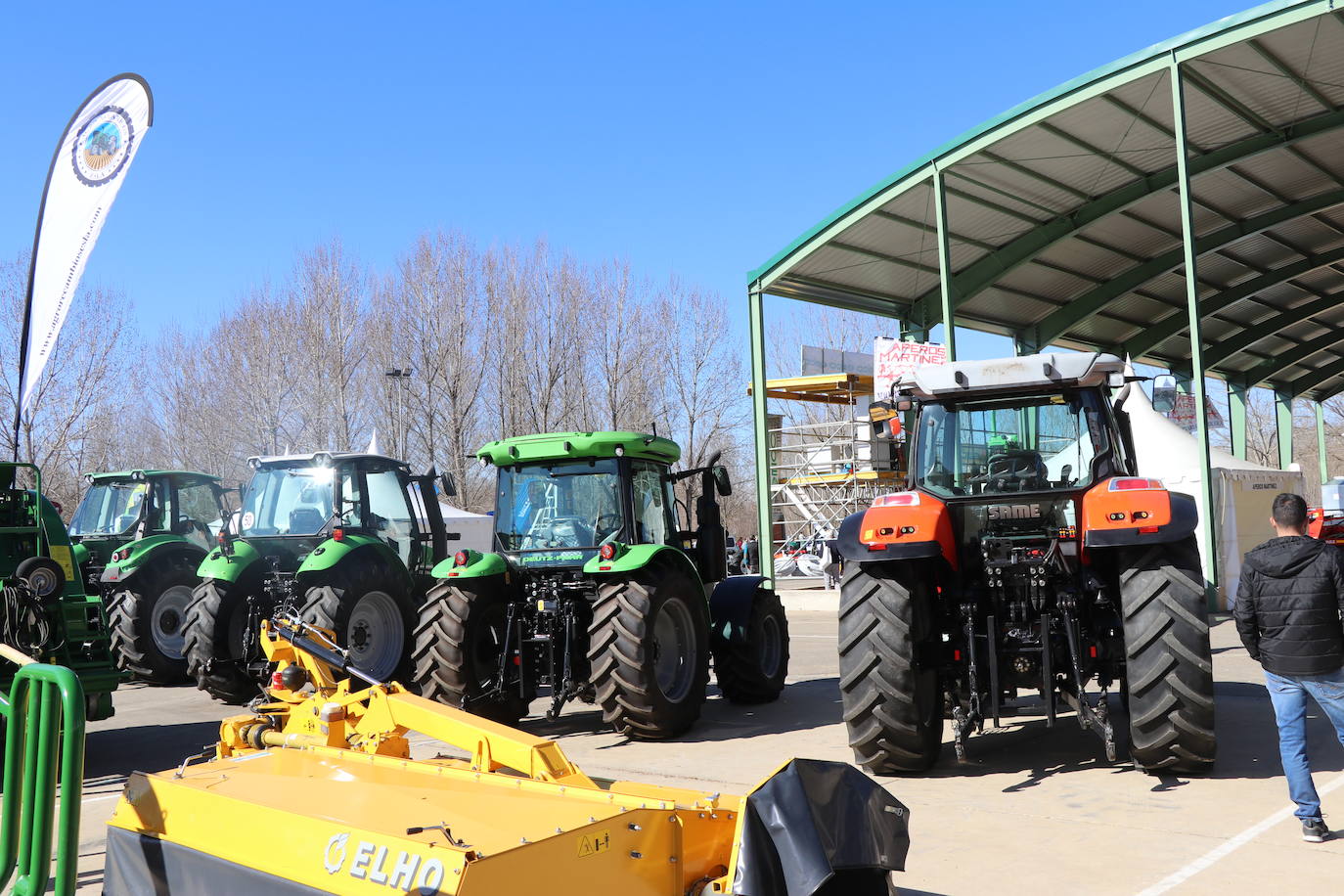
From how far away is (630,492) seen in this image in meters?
8.88

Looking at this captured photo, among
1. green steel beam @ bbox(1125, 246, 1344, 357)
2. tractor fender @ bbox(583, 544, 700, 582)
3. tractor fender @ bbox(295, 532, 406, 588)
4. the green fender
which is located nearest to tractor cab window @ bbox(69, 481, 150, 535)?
tractor fender @ bbox(295, 532, 406, 588)

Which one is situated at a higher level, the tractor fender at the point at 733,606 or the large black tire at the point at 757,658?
the tractor fender at the point at 733,606

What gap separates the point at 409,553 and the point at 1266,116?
12389 millimetres

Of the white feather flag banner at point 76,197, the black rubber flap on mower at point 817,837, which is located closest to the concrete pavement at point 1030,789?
the black rubber flap on mower at point 817,837

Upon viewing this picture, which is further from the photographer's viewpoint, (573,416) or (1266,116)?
(573,416)

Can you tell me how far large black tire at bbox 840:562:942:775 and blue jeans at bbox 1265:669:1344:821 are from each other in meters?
1.88

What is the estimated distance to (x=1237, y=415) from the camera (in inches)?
1128

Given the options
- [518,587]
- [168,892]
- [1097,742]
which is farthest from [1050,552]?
[168,892]

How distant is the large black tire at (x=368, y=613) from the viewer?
928 centimetres

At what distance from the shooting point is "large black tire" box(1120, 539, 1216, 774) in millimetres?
6141

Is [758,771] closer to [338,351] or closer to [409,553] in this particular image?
[409,553]

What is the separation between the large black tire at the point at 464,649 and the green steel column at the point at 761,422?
8.89 m

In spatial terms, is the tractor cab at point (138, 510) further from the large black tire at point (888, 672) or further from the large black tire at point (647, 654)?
the large black tire at point (888, 672)

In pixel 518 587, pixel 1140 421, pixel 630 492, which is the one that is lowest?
A: pixel 518 587
